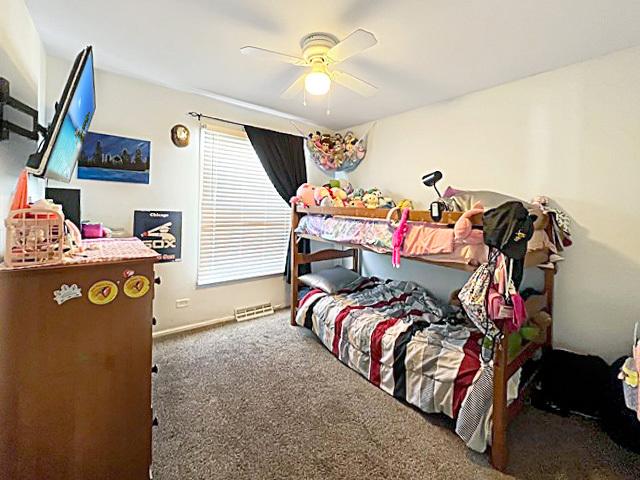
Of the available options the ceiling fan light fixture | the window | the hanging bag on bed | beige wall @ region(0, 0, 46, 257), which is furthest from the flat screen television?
the hanging bag on bed

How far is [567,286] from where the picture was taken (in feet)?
7.66

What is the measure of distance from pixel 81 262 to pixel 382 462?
5.57ft

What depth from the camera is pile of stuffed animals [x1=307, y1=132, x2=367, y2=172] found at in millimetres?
3812

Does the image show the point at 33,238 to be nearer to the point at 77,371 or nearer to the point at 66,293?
the point at 66,293

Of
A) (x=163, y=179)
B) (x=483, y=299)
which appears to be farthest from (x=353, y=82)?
(x=163, y=179)

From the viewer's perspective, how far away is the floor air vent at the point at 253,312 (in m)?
3.51

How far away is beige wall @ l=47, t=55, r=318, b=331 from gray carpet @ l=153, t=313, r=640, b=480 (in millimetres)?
799

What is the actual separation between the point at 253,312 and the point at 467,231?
263 centimetres

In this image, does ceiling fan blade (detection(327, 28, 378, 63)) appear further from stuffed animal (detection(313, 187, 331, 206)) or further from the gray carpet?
the gray carpet

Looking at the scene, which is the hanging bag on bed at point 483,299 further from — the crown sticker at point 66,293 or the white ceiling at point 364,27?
the crown sticker at point 66,293

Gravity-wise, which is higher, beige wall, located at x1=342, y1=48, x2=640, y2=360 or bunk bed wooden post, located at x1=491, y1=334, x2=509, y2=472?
beige wall, located at x1=342, y1=48, x2=640, y2=360

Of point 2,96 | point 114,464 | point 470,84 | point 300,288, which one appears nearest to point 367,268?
point 300,288

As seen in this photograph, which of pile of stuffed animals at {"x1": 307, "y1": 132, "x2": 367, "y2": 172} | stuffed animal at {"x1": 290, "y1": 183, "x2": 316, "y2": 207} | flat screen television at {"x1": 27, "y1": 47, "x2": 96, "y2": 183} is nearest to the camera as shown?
flat screen television at {"x1": 27, "y1": 47, "x2": 96, "y2": 183}

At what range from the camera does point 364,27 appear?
6.05ft
